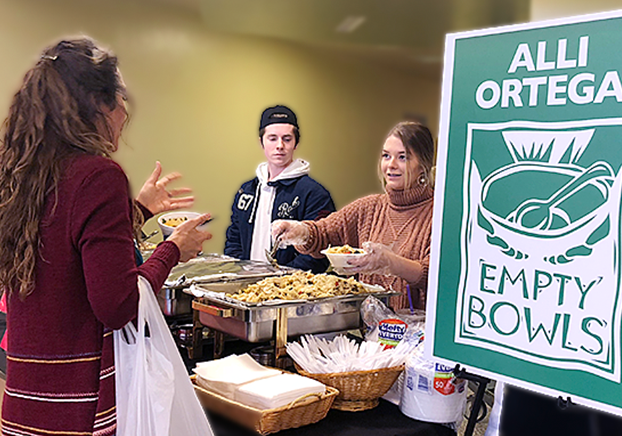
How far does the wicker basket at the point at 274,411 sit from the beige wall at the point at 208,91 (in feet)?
8.19

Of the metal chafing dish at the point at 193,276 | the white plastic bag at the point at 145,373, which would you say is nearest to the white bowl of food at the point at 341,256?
the metal chafing dish at the point at 193,276

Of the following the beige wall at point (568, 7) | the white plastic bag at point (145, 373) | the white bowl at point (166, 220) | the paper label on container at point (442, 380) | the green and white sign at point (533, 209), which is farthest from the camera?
the beige wall at point (568, 7)

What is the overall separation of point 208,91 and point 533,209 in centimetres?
400

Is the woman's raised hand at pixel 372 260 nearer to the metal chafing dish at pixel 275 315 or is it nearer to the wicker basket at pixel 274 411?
the metal chafing dish at pixel 275 315

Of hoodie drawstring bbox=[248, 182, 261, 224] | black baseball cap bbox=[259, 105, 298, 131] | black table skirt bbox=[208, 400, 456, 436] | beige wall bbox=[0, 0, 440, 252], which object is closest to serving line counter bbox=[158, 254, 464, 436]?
black table skirt bbox=[208, 400, 456, 436]

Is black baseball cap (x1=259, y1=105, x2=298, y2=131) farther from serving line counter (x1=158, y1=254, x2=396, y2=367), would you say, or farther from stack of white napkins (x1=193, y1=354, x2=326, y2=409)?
stack of white napkins (x1=193, y1=354, x2=326, y2=409)

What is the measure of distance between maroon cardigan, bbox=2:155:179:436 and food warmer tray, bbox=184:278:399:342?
40 cm

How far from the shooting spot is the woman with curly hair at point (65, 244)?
1066 millimetres

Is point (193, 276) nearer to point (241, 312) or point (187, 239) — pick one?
point (241, 312)

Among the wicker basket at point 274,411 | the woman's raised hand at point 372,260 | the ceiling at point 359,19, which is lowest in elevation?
the wicker basket at point 274,411

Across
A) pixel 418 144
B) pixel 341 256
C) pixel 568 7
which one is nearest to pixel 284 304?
pixel 341 256

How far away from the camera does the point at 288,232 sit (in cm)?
217

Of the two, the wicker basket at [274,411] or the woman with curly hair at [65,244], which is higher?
the woman with curly hair at [65,244]

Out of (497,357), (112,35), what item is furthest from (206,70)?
(497,357)
